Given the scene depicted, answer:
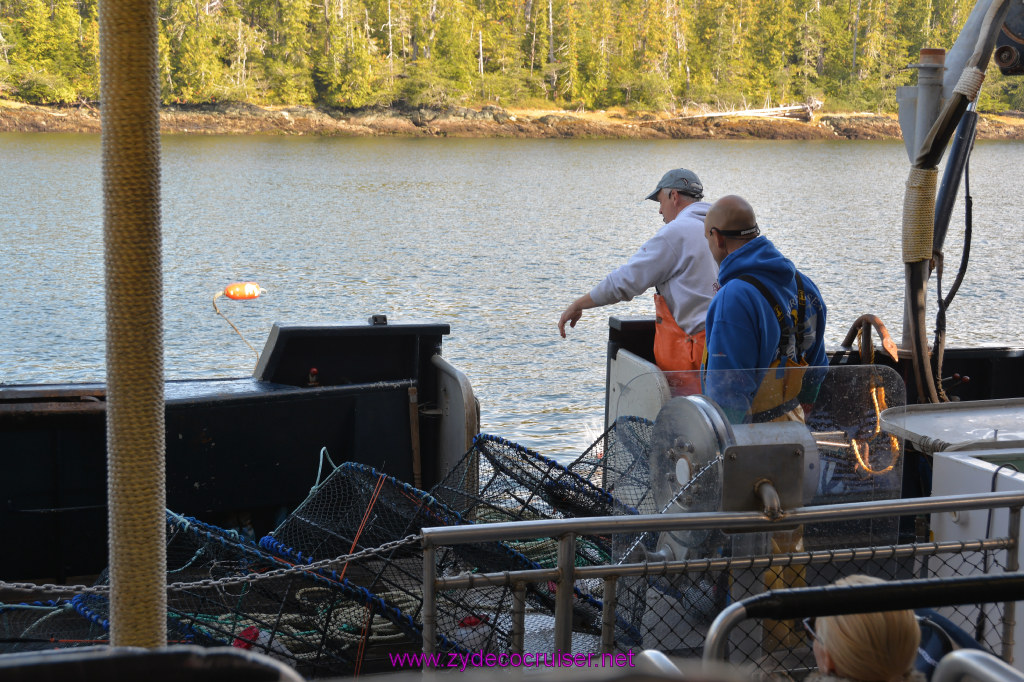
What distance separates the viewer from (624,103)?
237 feet

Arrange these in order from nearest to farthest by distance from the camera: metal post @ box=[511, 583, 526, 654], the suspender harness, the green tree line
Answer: metal post @ box=[511, 583, 526, 654] < the suspender harness < the green tree line

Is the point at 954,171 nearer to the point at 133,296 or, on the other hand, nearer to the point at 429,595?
the point at 429,595

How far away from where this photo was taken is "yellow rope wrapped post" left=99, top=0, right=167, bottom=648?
6.31 ft

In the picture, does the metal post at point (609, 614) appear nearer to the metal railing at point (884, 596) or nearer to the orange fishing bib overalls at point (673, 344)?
the metal railing at point (884, 596)

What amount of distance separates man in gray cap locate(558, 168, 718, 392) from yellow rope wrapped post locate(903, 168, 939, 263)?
3.58ft

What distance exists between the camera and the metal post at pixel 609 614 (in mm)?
2666

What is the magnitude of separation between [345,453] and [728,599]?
324 cm


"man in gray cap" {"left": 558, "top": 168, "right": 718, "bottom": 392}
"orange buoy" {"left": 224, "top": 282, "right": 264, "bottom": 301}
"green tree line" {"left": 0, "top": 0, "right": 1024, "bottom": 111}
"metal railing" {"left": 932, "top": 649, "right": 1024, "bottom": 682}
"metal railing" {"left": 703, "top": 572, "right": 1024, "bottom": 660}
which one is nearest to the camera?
"metal railing" {"left": 932, "top": 649, "right": 1024, "bottom": 682}

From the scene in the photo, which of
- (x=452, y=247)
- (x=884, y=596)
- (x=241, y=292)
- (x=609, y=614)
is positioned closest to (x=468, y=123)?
(x=452, y=247)

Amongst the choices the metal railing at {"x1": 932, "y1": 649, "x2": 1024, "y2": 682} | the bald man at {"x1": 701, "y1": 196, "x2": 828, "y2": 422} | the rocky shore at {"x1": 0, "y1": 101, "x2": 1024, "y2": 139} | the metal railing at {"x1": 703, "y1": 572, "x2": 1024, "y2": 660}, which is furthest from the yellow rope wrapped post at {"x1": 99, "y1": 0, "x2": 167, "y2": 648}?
the rocky shore at {"x1": 0, "y1": 101, "x2": 1024, "y2": 139}

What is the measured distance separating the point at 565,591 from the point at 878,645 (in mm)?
849

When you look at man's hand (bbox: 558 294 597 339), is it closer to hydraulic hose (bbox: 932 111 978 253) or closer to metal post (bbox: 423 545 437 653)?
hydraulic hose (bbox: 932 111 978 253)

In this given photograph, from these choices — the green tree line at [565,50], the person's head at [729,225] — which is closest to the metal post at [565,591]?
the person's head at [729,225]

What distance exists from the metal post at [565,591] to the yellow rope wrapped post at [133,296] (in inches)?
38.2
